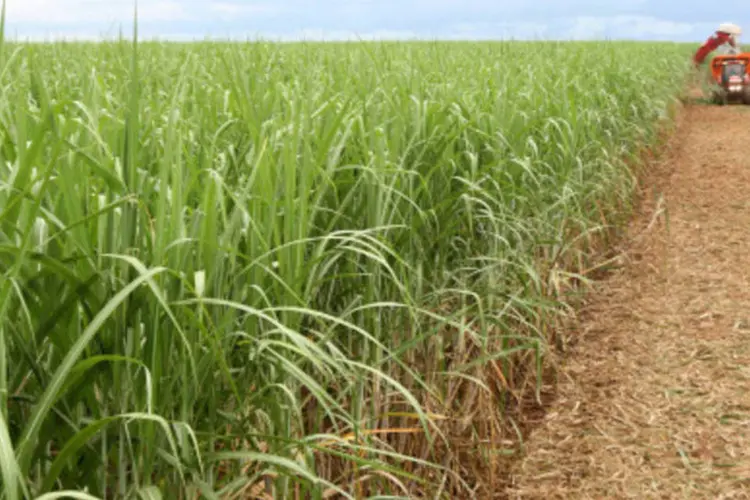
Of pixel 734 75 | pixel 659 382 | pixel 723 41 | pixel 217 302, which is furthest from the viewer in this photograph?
pixel 723 41

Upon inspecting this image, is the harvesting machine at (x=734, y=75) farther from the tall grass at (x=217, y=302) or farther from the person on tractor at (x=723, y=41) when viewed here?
the tall grass at (x=217, y=302)

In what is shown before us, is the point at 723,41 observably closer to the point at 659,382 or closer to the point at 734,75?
the point at 734,75

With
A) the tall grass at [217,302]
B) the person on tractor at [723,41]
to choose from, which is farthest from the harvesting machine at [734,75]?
the tall grass at [217,302]

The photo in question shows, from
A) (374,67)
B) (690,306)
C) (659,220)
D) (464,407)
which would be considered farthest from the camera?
(659,220)

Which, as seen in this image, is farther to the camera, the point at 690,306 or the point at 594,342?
the point at 690,306

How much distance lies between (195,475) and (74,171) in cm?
52

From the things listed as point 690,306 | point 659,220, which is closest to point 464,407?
point 690,306

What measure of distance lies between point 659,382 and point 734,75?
9.39 m

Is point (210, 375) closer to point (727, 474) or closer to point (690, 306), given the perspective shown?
point (727, 474)

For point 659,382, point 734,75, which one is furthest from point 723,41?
point 659,382

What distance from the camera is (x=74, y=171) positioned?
57.1 inches

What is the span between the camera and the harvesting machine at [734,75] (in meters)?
11.6

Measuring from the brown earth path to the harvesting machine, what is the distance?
21.8 feet

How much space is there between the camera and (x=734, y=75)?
11609mm
